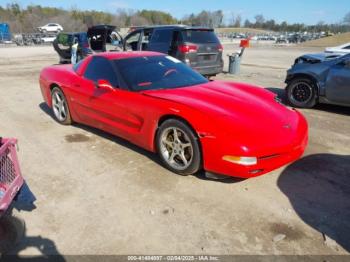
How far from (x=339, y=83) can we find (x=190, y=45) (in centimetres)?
398

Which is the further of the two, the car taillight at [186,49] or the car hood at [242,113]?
the car taillight at [186,49]

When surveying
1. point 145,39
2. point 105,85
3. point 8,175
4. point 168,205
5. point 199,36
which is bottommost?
point 168,205

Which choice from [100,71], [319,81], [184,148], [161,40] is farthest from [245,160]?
[161,40]

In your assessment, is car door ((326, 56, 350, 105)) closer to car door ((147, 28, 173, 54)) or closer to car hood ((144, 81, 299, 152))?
car hood ((144, 81, 299, 152))

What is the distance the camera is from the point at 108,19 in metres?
111

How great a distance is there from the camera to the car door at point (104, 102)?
4.27m

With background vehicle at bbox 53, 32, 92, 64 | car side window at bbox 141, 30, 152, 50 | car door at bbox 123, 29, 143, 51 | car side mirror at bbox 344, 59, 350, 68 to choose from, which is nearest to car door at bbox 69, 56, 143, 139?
car side mirror at bbox 344, 59, 350, 68

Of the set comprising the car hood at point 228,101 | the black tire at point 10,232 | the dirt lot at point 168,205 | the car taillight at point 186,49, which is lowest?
the dirt lot at point 168,205

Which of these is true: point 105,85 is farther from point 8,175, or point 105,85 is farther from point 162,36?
point 162,36

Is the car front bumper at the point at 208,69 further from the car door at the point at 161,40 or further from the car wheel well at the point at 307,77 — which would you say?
the car wheel well at the point at 307,77

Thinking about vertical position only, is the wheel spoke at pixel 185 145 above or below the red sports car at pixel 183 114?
below

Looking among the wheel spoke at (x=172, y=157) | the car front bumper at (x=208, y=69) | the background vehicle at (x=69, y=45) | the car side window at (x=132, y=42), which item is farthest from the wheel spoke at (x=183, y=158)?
the background vehicle at (x=69, y=45)

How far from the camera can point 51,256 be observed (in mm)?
2598

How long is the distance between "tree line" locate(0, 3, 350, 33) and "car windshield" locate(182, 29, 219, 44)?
55360 millimetres
